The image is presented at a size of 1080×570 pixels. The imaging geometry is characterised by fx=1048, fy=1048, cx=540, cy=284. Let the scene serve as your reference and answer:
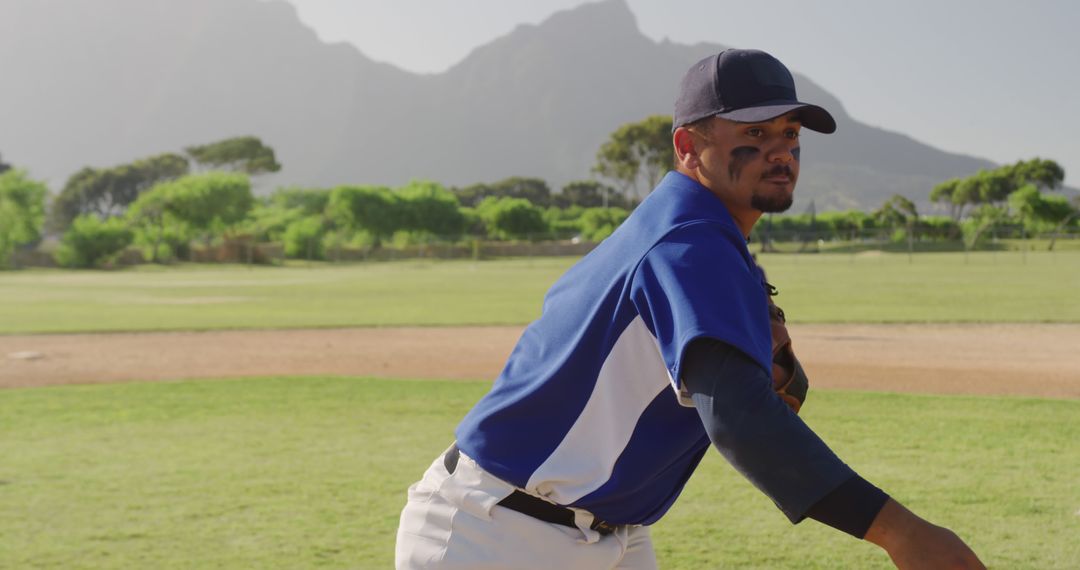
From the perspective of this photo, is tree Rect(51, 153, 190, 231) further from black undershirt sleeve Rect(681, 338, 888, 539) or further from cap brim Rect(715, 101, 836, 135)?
black undershirt sleeve Rect(681, 338, 888, 539)

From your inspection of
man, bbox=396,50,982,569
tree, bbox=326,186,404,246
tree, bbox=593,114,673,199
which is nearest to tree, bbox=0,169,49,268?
tree, bbox=326,186,404,246

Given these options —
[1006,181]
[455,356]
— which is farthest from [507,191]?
[455,356]

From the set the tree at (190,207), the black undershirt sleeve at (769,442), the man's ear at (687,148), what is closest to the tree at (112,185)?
the tree at (190,207)

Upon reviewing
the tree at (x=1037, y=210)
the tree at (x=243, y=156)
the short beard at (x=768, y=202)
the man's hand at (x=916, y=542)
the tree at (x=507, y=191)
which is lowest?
the man's hand at (x=916, y=542)

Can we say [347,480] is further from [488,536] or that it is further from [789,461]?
[789,461]

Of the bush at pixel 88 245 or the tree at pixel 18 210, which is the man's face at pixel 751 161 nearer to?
the bush at pixel 88 245

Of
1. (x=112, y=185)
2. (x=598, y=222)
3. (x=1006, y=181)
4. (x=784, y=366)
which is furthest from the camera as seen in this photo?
(x=112, y=185)

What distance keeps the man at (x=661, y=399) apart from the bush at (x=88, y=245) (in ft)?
274

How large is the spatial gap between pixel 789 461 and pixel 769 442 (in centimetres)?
6

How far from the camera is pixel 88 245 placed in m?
79.4

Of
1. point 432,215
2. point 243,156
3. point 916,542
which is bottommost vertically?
point 916,542

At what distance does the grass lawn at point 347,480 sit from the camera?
6023mm

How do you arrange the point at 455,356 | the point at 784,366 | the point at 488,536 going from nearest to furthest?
the point at 784,366 < the point at 488,536 < the point at 455,356

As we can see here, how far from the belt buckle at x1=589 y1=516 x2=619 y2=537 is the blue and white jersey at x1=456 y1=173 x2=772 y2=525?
36 millimetres
